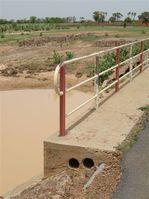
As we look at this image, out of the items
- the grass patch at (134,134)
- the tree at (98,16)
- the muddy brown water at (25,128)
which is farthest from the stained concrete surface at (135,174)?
the tree at (98,16)

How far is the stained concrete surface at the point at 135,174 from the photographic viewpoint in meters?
4.98

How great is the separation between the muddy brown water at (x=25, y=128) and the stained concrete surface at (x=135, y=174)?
141 cm

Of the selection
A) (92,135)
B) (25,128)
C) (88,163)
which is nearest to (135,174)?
(88,163)

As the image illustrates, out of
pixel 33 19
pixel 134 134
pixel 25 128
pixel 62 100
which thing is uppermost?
pixel 62 100

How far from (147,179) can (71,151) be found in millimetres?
1064

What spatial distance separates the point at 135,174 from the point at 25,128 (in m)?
6.63

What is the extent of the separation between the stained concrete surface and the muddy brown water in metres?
1.41

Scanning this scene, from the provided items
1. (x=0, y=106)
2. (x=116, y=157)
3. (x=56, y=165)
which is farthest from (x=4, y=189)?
(x=0, y=106)

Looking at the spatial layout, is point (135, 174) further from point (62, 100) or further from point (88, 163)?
point (62, 100)

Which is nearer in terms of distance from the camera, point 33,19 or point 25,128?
point 25,128

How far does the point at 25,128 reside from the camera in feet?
38.6

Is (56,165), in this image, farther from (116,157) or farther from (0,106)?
(0,106)

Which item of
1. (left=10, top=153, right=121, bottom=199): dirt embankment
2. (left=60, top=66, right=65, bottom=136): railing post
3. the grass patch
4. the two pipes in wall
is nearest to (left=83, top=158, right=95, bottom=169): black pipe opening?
the two pipes in wall

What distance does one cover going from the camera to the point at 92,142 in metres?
6.07
